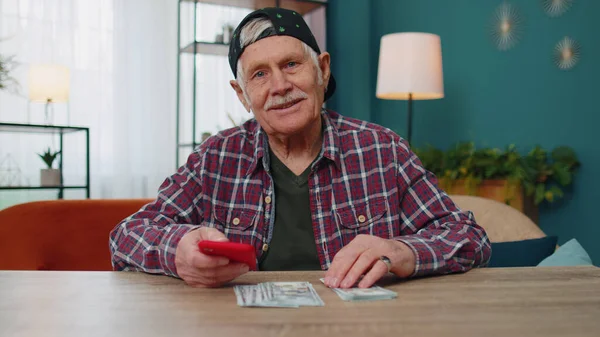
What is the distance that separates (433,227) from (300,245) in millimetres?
340

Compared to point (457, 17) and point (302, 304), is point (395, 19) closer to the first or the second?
point (457, 17)

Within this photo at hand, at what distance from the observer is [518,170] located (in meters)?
3.28

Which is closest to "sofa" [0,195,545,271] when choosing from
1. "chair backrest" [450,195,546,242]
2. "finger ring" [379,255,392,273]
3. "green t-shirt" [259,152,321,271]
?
"green t-shirt" [259,152,321,271]

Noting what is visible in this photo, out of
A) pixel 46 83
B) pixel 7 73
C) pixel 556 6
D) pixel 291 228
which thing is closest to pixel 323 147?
pixel 291 228

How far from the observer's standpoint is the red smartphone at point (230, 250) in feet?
3.21

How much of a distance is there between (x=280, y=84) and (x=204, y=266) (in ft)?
2.06

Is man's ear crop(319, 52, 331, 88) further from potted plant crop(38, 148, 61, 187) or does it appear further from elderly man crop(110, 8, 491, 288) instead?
potted plant crop(38, 148, 61, 187)

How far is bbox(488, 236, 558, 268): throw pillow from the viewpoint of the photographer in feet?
6.14

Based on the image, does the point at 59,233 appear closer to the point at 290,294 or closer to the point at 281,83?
the point at 281,83

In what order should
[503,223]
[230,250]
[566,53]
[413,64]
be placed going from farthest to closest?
[413,64] < [566,53] < [503,223] < [230,250]

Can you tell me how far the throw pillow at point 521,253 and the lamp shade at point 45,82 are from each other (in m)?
3.32

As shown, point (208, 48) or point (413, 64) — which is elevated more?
point (208, 48)

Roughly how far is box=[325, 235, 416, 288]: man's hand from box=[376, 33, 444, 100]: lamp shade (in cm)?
263

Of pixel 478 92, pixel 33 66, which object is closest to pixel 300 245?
pixel 478 92
